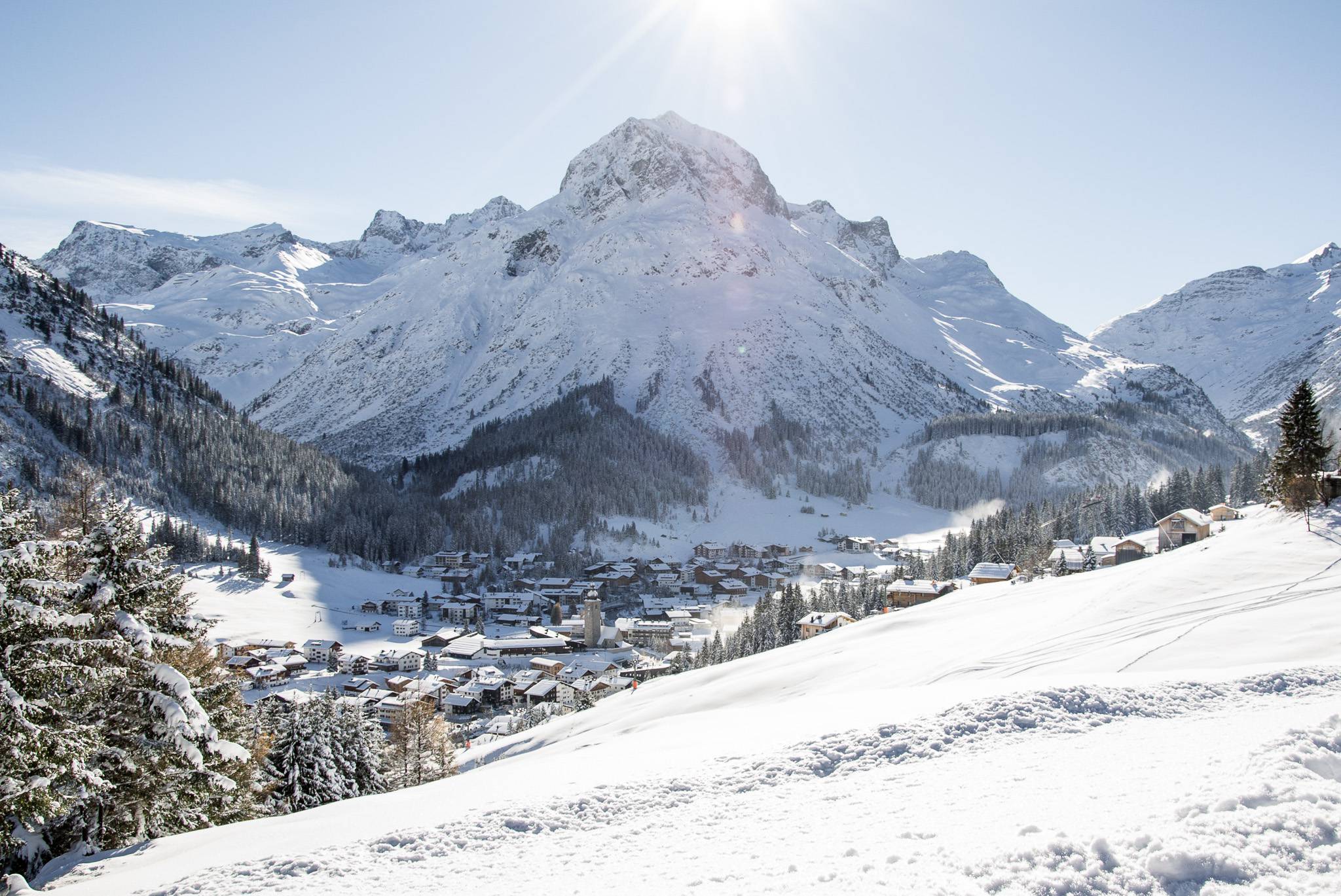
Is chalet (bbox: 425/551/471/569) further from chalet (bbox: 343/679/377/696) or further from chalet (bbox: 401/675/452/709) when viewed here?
chalet (bbox: 343/679/377/696)

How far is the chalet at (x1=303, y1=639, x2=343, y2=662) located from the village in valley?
5.1 inches

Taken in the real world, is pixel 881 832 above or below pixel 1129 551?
above

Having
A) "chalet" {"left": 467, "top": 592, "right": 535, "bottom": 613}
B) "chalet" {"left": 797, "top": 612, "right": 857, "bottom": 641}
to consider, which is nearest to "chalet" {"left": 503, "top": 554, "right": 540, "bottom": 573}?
"chalet" {"left": 467, "top": 592, "right": 535, "bottom": 613}

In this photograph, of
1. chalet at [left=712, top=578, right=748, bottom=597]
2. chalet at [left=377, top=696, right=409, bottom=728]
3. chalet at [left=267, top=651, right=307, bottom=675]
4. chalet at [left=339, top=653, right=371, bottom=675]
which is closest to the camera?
chalet at [left=377, top=696, right=409, bottom=728]

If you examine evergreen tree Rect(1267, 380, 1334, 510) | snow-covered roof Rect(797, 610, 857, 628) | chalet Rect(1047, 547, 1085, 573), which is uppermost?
evergreen tree Rect(1267, 380, 1334, 510)

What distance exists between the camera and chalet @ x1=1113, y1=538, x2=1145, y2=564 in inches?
2372

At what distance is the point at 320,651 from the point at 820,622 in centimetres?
4844

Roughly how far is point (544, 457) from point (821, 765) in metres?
149

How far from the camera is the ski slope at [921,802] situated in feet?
27.1

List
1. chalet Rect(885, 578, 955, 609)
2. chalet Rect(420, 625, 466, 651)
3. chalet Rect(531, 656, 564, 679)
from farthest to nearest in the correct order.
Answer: chalet Rect(420, 625, 466, 651) < chalet Rect(531, 656, 564, 679) < chalet Rect(885, 578, 955, 609)

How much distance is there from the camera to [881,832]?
963cm

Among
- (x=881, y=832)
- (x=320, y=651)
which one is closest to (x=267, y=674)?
(x=320, y=651)

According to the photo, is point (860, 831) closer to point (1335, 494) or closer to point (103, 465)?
point (1335, 494)

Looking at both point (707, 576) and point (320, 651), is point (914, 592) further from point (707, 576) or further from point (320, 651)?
point (320, 651)
